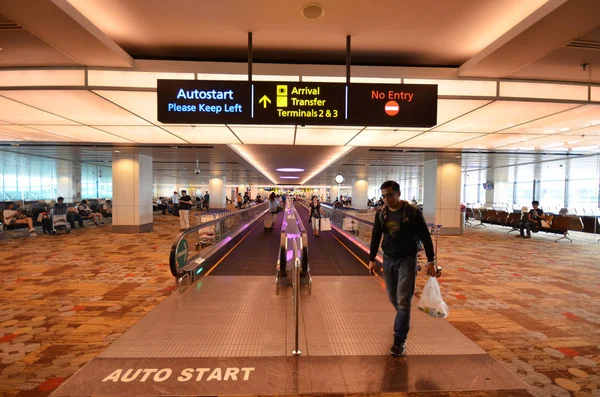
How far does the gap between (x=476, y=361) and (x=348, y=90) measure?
152 inches

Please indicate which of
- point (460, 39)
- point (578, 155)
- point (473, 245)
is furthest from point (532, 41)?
point (578, 155)

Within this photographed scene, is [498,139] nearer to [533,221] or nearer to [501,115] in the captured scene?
[501,115]

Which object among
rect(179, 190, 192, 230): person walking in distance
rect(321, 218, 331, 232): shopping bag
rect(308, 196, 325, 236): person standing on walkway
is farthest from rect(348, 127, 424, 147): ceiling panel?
rect(179, 190, 192, 230): person walking in distance

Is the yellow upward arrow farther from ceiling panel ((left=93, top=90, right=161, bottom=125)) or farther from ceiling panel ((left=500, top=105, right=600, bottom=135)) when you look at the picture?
ceiling panel ((left=500, top=105, right=600, bottom=135))

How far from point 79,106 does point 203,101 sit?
3863 mm

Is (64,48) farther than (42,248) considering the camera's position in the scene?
No

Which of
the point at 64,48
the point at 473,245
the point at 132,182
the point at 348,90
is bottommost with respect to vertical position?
the point at 473,245

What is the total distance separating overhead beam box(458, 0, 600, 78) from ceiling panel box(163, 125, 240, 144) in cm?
577

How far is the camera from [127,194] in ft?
50.2

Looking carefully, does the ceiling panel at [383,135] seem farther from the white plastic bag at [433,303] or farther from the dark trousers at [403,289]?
the white plastic bag at [433,303]

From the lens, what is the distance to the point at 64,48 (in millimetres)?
4547

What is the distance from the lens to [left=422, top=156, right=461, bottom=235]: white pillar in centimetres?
1598

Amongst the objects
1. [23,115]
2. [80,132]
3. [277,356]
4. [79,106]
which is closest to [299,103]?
[277,356]

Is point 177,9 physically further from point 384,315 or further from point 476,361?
point 476,361
